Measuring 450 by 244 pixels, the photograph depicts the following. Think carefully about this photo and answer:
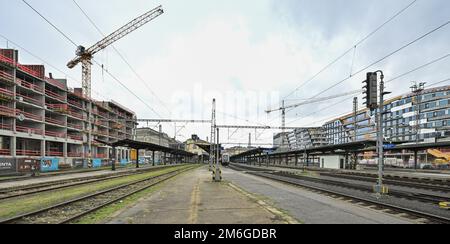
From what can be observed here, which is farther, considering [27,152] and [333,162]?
[333,162]

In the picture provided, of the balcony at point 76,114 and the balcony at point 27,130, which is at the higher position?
the balcony at point 76,114

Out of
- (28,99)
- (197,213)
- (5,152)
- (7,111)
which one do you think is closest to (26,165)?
(5,152)

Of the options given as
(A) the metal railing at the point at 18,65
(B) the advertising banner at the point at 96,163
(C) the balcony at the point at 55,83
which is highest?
(A) the metal railing at the point at 18,65

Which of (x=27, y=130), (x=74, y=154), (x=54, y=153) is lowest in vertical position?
(x=74, y=154)

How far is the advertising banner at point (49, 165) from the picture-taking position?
43.0 meters

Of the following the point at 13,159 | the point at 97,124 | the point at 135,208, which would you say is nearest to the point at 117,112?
the point at 97,124

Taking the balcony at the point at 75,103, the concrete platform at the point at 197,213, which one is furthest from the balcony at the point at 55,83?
the concrete platform at the point at 197,213

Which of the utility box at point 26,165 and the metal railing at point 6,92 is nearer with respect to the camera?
the utility box at point 26,165

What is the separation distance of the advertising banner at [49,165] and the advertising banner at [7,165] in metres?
7.65

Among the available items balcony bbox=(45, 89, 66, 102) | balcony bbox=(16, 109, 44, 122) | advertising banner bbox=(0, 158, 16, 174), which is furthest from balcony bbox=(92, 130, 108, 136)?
advertising banner bbox=(0, 158, 16, 174)

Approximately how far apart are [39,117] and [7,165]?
81.0ft

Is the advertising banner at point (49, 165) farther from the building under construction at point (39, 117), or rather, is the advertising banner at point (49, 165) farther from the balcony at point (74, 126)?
the balcony at point (74, 126)

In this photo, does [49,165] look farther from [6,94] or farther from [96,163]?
[96,163]

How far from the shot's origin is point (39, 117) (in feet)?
187
